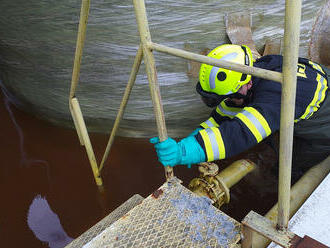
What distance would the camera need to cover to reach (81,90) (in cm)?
312

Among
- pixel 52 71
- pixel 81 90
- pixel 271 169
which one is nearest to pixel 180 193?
pixel 271 169

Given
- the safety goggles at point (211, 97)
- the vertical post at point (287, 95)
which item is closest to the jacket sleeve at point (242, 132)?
the safety goggles at point (211, 97)

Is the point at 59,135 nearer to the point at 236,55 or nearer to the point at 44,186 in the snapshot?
the point at 44,186

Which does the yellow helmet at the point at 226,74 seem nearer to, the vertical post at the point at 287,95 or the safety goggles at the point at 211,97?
the safety goggles at the point at 211,97

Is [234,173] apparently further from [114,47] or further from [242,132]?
[114,47]

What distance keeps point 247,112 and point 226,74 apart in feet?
0.88

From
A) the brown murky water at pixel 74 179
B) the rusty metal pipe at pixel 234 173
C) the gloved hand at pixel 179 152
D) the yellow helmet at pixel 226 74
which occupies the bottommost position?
the brown murky water at pixel 74 179

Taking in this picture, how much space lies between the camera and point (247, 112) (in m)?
1.73

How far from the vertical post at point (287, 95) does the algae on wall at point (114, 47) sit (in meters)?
1.78

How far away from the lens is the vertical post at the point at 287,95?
82 centimetres

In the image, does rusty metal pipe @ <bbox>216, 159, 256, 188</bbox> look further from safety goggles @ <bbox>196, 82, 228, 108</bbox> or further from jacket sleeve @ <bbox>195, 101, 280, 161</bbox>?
safety goggles @ <bbox>196, 82, 228, 108</bbox>

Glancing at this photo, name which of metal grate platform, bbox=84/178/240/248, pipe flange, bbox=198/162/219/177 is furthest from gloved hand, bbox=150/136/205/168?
metal grate platform, bbox=84/178/240/248

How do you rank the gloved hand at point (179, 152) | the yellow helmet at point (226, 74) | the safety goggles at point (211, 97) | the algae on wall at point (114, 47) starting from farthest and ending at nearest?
1. the algae on wall at point (114, 47)
2. the safety goggles at point (211, 97)
3. the yellow helmet at point (226, 74)
4. the gloved hand at point (179, 152)

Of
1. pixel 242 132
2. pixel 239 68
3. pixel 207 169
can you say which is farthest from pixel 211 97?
pixel 239 68
